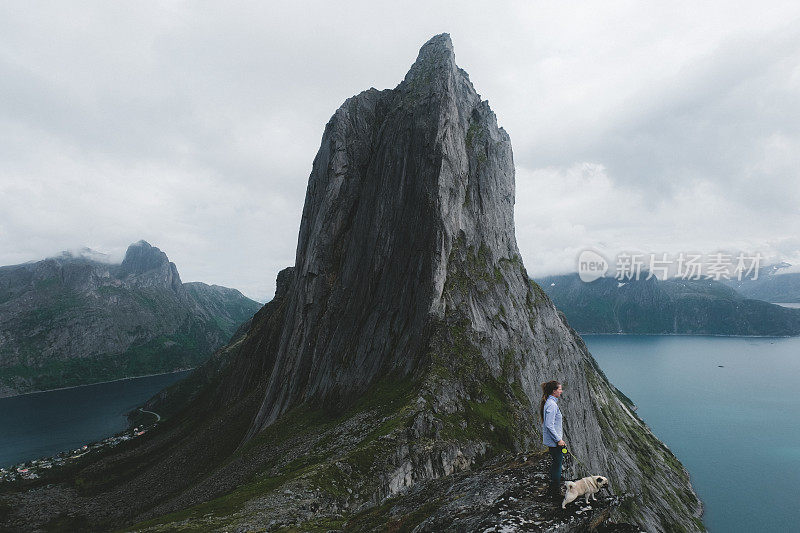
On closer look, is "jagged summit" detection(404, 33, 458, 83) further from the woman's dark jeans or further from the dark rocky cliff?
the woman's dark jeans

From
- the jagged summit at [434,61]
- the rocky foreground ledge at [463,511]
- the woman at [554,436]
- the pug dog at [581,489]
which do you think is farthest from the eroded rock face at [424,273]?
the pug dog at [581,489]

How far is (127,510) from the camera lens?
78062 mm

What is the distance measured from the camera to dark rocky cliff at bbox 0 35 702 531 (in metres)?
29.5

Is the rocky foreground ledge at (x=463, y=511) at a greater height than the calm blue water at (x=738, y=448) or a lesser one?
greater

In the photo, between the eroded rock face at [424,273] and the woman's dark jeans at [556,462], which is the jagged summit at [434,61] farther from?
the woman's dark jeans at [556,462]

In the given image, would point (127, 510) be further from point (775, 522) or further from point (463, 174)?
point (775, 522)

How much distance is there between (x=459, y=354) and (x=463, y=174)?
3566cm

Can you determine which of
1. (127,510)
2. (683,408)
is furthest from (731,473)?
(127,510)

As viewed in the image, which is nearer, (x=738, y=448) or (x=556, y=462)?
(x=556, y=462)

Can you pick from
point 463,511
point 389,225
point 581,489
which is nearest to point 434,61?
point 389,225

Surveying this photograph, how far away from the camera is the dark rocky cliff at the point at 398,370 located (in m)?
29.5

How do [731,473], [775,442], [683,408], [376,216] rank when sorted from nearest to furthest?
[376,216] < [731,473] < [775,442] < [683,408]

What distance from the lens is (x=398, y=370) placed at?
47375 millimetres

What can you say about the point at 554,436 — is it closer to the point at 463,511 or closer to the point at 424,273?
the point at 463,511
